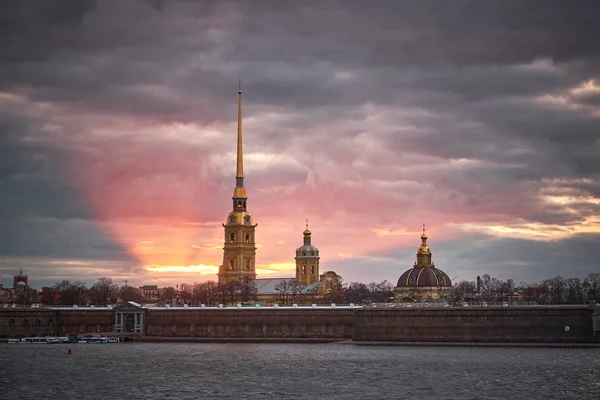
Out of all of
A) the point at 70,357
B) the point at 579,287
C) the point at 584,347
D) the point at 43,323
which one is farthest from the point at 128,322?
the point at 579,287

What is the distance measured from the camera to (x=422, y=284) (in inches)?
7003

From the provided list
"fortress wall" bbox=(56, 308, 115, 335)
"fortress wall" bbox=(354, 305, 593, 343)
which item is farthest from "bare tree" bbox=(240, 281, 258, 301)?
"fortress wall" bbox=(354, 305, 593, 343)

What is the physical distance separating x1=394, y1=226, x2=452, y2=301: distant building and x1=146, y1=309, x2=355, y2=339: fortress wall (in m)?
61.4

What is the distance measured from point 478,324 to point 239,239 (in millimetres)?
100759

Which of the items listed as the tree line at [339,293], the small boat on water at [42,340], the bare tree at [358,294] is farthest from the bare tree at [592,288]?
the small boat on water at [42,340]

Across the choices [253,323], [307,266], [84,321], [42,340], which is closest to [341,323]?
[253,323]

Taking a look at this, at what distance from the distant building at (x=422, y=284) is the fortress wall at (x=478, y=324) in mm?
68464

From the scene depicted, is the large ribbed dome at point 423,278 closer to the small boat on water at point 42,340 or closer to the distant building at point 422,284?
the distant building at point 422,284

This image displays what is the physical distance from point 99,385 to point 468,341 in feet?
137

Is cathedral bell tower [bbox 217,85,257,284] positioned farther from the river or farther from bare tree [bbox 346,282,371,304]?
the river

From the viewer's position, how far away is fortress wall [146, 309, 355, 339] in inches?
4341

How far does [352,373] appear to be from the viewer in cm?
7588

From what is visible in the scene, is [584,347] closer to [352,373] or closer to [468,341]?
[468,341]

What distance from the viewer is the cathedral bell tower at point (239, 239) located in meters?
198
